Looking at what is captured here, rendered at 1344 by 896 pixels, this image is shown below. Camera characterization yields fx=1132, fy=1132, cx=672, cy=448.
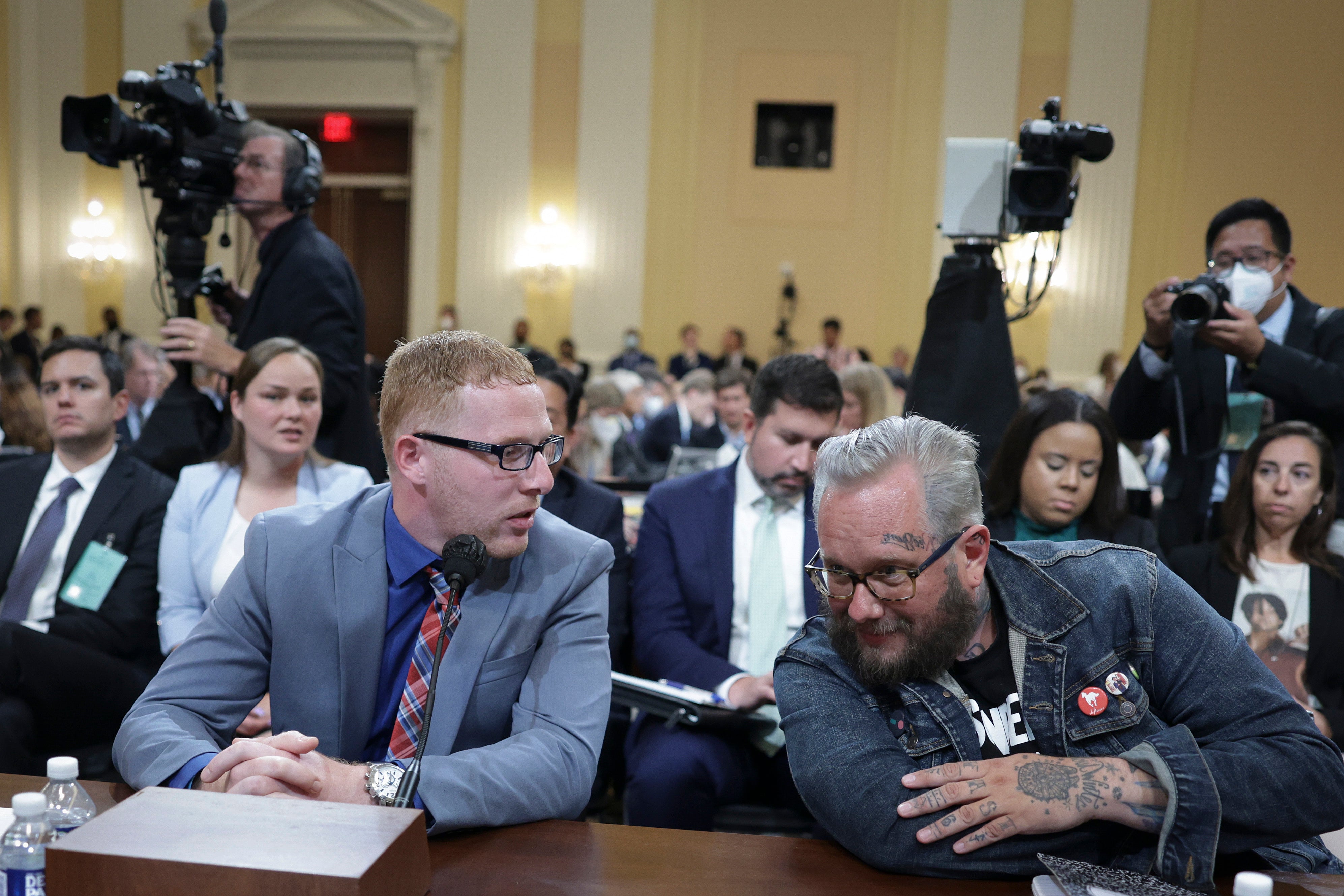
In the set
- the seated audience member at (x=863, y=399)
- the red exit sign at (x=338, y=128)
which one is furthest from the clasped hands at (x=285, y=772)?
the red exit sign at (x=338, y=128)

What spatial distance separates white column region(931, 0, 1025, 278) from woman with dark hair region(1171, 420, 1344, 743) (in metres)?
8.32

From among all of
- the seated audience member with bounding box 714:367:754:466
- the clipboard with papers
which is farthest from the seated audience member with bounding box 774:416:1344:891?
the seated audience member with bounding box 714:367:754:466

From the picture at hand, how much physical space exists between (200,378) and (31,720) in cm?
184

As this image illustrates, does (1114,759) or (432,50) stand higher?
(432,50)

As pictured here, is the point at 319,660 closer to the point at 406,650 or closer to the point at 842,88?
the point at 406,650

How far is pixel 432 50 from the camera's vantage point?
441 inches

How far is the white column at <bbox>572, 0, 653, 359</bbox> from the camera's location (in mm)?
11117

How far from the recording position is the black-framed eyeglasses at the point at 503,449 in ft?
5.25

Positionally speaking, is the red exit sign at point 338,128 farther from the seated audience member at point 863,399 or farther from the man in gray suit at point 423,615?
the man in gray suit at point 423,615

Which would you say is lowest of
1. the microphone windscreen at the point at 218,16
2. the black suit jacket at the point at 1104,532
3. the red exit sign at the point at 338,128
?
the black suit jacket at the point at 1104,532

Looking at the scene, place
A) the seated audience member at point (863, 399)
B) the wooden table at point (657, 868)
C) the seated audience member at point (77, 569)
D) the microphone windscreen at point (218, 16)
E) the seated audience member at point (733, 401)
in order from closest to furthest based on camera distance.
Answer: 1. the wooden table at point (657, 868)
2. the seated audience member at point (77, 569)
3. the microphone windscreen at point (218, 16)
4. the seated audience member at point (863, 399)
5. the seated audience member at point (733, 401)

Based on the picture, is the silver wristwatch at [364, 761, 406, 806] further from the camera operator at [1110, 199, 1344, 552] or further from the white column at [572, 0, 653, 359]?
the white column at [572, 0, 653, 359]

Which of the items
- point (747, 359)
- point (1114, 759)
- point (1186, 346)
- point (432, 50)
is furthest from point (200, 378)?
point (432, 50)

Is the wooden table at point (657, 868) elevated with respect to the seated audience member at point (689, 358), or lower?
lower
